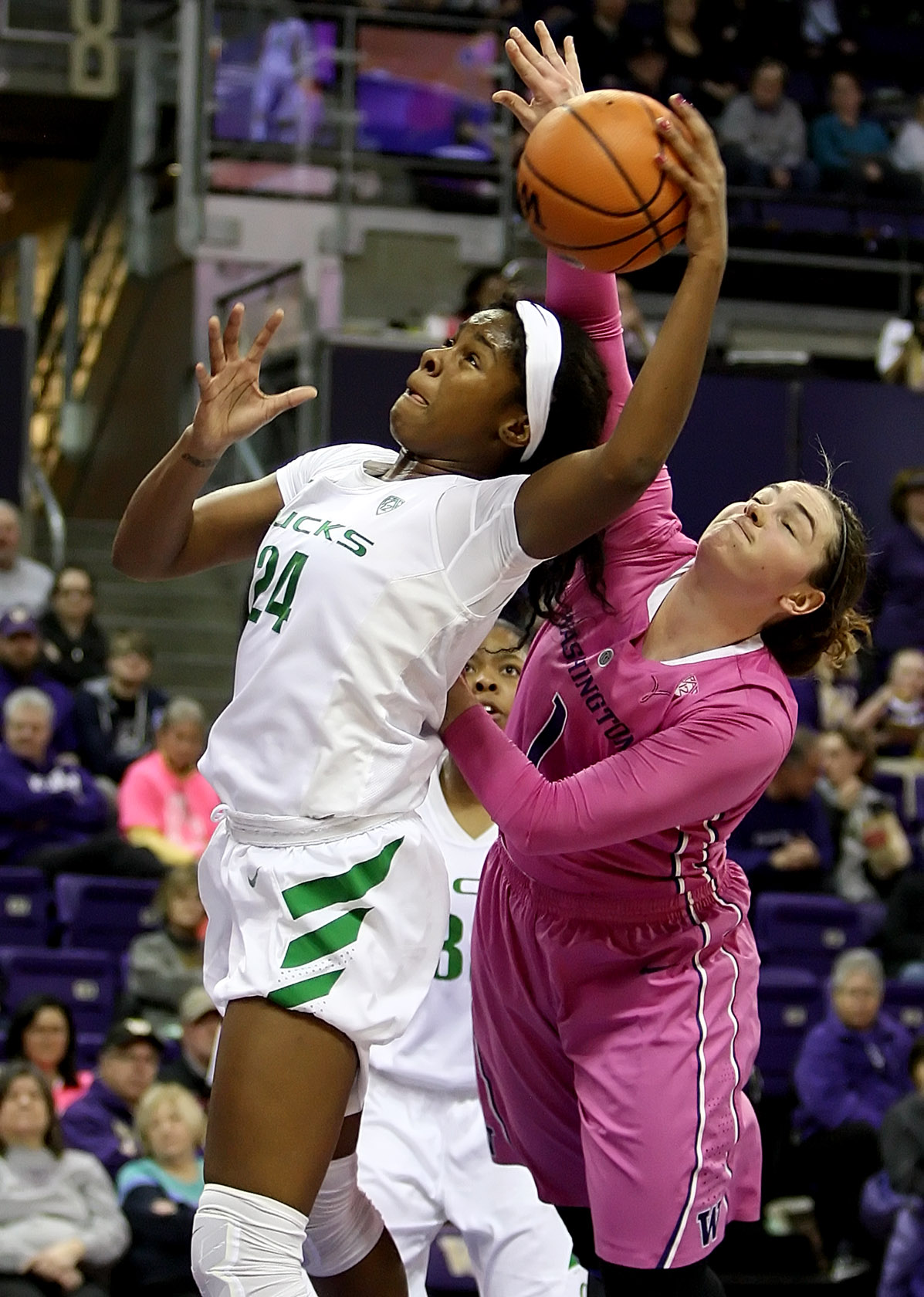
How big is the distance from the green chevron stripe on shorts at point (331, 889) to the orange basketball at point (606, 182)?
39.6 inches

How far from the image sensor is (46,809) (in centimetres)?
791

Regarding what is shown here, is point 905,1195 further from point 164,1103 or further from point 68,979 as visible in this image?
point 68,979

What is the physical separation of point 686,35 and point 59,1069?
9240 millimetres

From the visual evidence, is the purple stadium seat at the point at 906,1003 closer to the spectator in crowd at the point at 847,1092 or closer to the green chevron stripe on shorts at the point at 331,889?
the spectator in crowd at the point at 847,1092

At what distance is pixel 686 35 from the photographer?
13.3m

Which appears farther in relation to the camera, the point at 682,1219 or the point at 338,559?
the point at 682,1219

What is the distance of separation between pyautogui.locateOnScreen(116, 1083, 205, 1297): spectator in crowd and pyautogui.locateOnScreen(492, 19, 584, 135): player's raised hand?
376 centimetres

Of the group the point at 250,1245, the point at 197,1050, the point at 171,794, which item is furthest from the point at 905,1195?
the point at 250,1245

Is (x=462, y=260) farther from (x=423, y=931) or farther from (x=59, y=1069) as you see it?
(x=423, y=931)

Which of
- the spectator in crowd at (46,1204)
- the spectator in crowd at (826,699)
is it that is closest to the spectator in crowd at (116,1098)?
the spectator in crowd at (46,1204)

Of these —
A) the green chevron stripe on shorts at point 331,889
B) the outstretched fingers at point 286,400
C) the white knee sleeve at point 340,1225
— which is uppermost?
the outstretched fingers at point 286,400

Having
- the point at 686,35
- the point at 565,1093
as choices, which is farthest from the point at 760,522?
the point at 686,35

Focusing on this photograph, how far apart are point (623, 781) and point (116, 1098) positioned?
3780 millimetres

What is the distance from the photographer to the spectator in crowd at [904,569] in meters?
9.92
